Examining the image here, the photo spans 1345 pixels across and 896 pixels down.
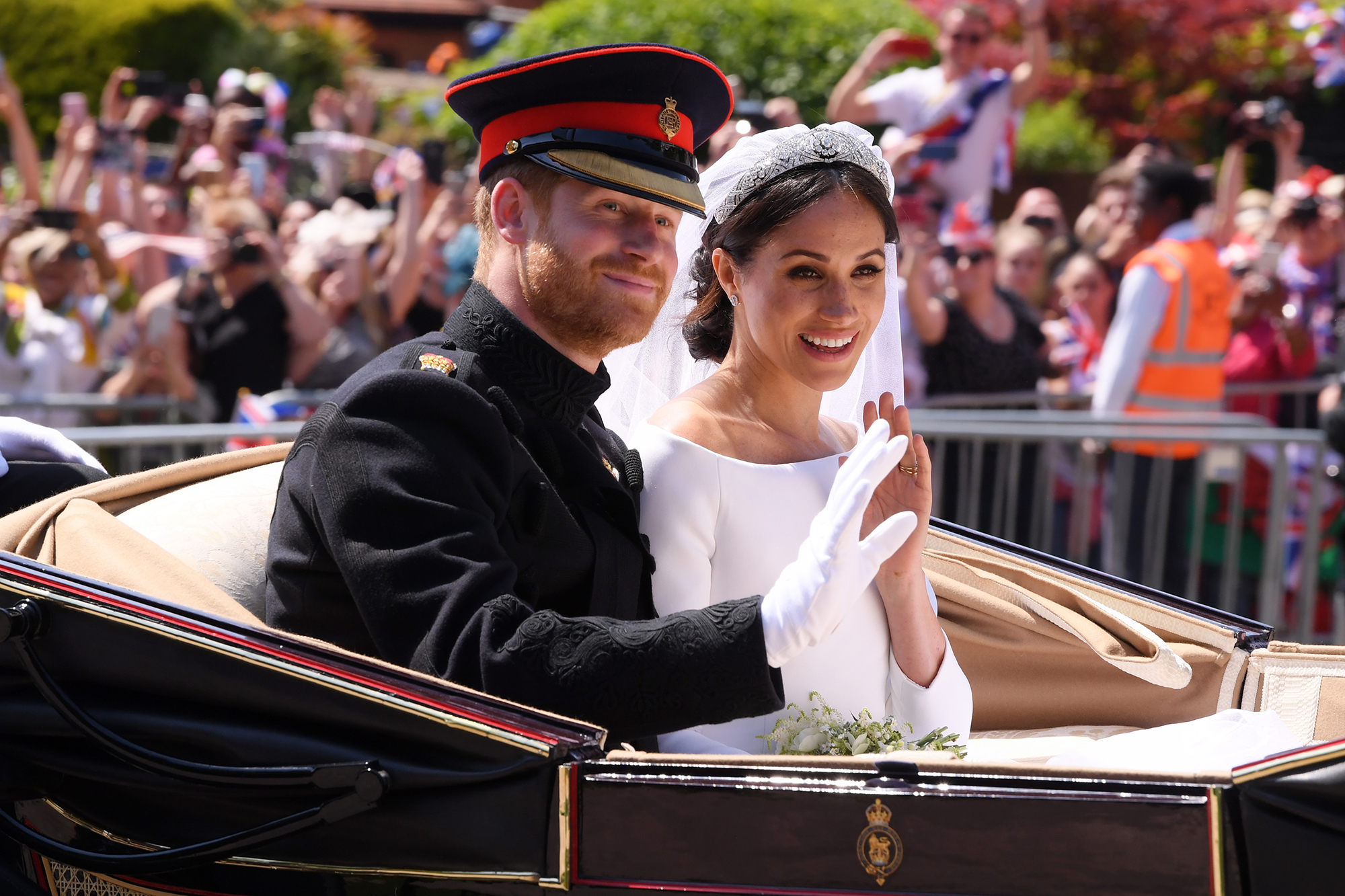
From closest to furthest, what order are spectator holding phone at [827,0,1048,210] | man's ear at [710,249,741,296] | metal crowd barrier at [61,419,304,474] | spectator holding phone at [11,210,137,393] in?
man's ear at [710,249,741,296], metal crowd barrier at [61,419,304,474], spectator holding phone at [11,210,137,393], spectator holding phone at [827,0,1048,210]

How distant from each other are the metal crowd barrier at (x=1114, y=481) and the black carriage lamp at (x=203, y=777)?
3.63 m

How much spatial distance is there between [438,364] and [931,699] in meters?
1.01

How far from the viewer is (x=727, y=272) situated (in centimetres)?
259

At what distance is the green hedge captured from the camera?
19.1m

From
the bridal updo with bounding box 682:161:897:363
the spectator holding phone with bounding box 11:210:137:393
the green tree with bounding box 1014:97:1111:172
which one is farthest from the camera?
the green tree with bounding box 1014:97:1111:172

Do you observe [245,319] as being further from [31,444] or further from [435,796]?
[435,796]

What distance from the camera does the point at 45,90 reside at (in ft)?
62.5

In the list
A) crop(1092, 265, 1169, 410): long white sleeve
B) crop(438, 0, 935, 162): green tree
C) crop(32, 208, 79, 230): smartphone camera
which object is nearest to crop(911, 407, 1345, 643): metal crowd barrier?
crop(1092, 265, 1169, 410): long white sleeve

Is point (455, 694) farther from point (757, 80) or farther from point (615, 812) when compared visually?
point (757, 80)

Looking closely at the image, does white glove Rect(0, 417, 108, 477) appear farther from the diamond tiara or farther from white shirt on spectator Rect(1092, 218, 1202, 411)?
white shirt on spectator Rect(1092, 218, 1202, 411)

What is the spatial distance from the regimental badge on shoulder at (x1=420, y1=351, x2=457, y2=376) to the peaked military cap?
0.34 metres

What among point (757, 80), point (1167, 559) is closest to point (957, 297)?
point (1167, 559)

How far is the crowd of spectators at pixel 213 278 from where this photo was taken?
6.09 metres

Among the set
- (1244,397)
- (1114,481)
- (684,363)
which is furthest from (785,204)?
(1244,397)
